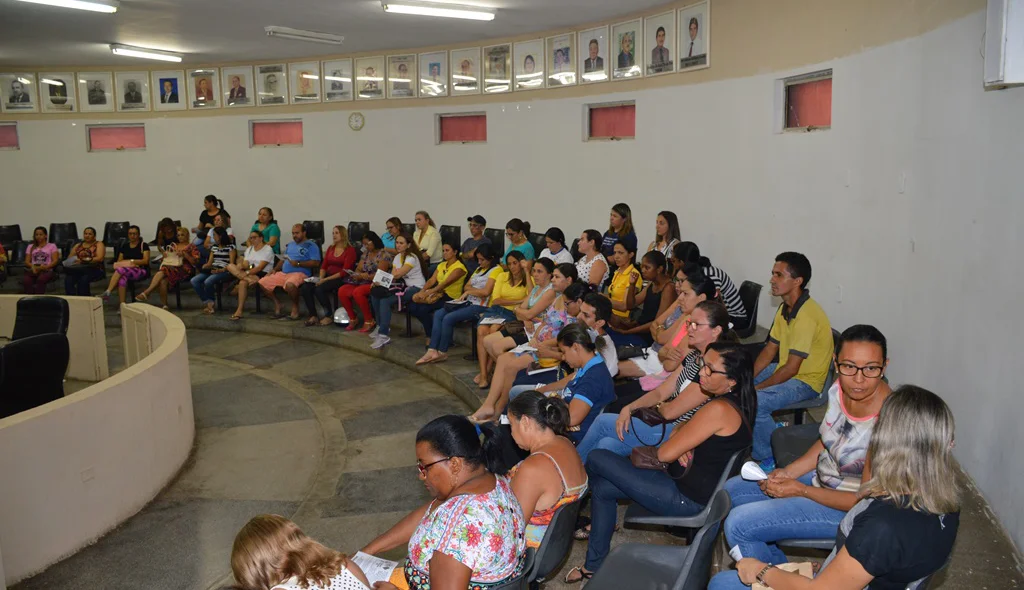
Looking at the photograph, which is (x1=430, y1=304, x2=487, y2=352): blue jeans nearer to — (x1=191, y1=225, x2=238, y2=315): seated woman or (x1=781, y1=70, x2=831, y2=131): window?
(x1=781, y1=70, x2=831, y2=131): window

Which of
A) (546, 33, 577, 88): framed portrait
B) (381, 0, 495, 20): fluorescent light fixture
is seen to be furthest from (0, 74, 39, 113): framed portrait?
(546, 33, 577, 88): framed portrait

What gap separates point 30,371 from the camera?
5535 millimetres

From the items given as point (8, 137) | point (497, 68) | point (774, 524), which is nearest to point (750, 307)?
point (774, 524)

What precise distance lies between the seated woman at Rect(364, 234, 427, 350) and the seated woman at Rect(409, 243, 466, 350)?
23 centimetres

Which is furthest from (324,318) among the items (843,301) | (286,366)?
(843,301)

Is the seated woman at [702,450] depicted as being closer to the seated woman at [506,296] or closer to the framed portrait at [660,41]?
the seated woman at [506,296]

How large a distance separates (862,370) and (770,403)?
1.34 m

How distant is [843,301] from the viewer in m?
5.71

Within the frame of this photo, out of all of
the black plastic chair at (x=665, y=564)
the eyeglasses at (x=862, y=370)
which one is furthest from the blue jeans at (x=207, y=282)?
the eyeglasses at (x=862, y=370)

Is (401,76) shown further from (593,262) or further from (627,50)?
(593,262)

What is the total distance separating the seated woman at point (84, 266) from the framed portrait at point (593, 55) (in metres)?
6.84

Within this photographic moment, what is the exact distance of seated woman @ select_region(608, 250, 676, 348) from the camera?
6.01 metres

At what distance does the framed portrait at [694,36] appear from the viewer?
7.74 m

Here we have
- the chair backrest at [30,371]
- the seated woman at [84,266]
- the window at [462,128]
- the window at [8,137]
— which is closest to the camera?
the chair backrest at [30,371]
